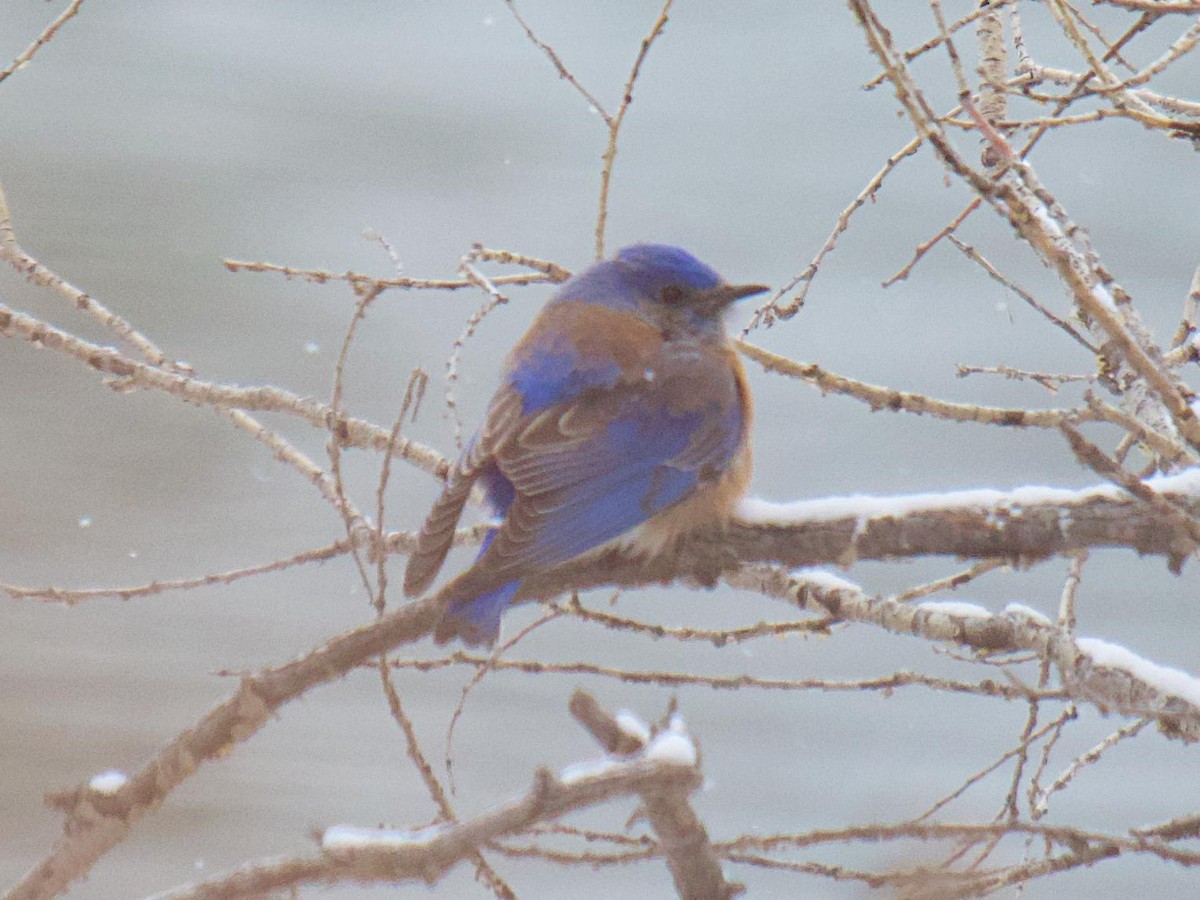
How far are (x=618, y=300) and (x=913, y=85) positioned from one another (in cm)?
173

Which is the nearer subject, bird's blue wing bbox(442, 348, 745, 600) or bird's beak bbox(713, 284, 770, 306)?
bird's blue wing bbox(442, 348, 745, 600)

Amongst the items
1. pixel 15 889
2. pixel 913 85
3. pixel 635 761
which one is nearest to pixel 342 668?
pixel 15 889

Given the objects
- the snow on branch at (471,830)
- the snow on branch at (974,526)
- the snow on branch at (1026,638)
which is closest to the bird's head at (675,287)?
the snow on branch at (1026,638)

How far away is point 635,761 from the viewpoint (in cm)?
173

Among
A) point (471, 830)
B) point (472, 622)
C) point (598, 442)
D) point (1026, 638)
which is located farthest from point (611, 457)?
point (471, 830)

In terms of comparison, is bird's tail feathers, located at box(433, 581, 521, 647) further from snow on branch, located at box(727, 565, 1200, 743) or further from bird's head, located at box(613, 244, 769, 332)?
bird's head, located at box(613, 244, 769, 332)

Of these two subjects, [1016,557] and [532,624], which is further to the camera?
[532,624]

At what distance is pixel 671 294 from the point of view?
3.67 meters

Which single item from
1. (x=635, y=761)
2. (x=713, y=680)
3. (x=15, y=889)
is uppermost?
(x=713, y=680)

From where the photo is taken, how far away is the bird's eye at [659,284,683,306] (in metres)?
3.66

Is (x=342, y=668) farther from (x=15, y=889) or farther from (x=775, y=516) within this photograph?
(x=775, y=516)

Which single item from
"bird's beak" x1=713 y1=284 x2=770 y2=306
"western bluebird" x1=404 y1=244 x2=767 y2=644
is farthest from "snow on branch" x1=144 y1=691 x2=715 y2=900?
"bird's beak" x1=713 y1=284 x2=770 y2=306

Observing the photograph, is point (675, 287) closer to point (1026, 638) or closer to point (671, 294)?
point (671, 294)

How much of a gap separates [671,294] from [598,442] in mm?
706
